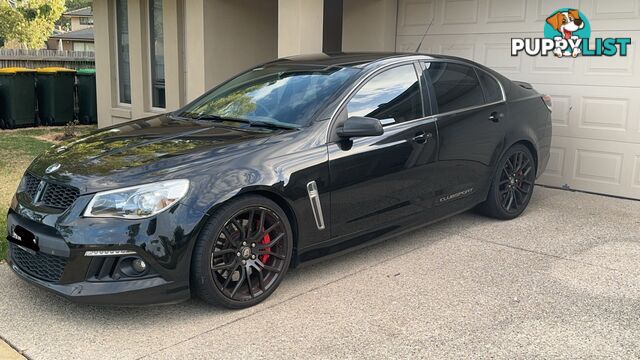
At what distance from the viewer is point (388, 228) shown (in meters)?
4.83

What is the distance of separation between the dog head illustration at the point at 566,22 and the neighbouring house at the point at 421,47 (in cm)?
11

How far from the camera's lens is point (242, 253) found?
392cm

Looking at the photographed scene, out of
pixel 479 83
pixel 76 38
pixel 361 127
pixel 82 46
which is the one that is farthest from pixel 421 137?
pixel 82 46

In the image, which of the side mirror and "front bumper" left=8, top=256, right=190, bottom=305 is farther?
the side mirror

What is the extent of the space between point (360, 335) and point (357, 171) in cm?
126

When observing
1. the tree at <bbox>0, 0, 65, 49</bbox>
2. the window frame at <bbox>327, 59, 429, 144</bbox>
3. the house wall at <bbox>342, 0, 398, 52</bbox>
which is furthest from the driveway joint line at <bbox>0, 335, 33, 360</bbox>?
the tree at <bbox>0, 0, 65, 49</bbox>

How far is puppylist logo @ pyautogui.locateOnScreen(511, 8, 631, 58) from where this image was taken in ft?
22.9

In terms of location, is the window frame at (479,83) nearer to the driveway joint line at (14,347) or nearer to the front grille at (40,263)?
the front grille at (40,263)

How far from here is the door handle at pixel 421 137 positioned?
4941 mm

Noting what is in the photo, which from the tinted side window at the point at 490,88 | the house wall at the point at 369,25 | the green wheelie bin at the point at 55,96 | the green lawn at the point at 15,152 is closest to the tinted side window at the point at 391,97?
the tinted side window at the point at 490,88

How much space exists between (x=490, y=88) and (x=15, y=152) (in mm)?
7466

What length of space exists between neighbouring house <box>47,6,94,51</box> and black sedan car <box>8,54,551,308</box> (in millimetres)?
23955

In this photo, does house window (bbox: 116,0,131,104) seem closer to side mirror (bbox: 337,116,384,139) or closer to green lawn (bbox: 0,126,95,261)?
green lawn (bbox: 0,126,95,261)

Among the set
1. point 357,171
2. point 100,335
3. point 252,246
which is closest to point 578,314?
point 357,171
